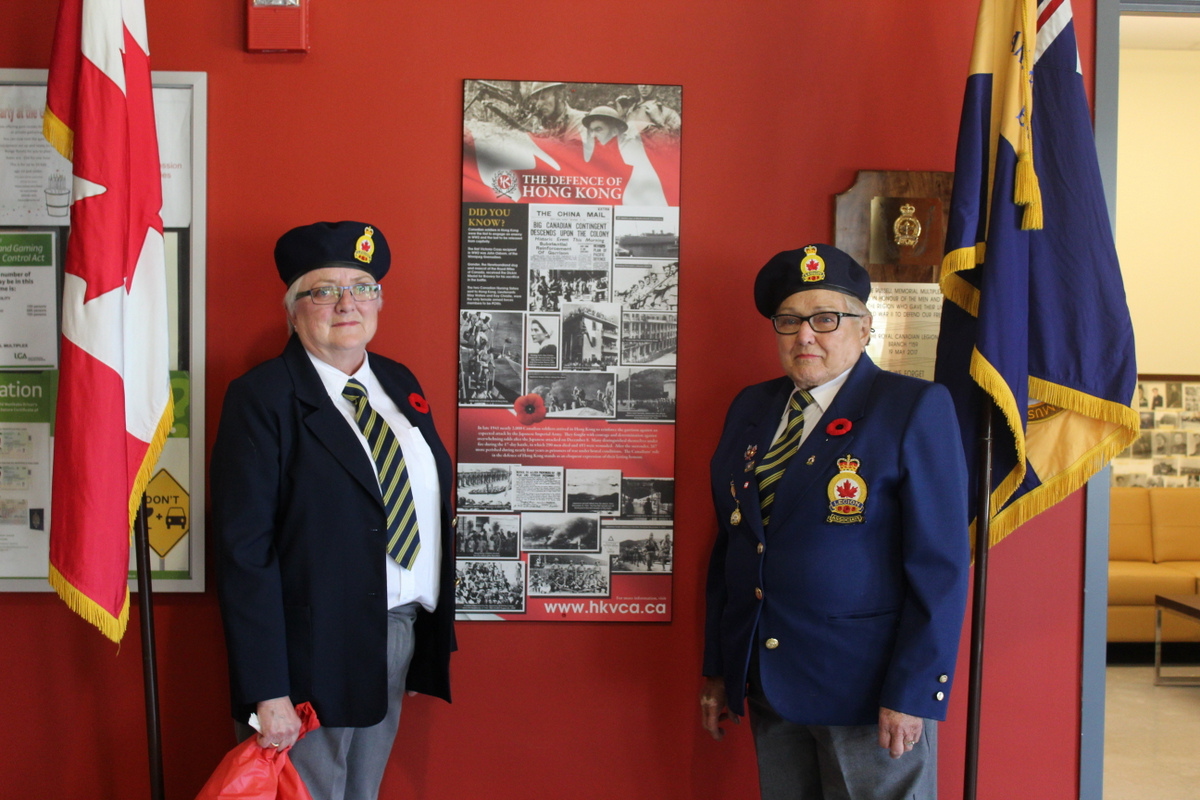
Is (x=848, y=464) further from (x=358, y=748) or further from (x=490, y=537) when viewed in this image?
(x=358, y=748)

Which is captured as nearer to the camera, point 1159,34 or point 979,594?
point 979,594

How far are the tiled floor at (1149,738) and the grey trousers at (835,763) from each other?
183 centimetres

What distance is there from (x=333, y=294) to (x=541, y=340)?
66 centimetres

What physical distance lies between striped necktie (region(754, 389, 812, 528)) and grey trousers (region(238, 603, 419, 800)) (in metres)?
0.87

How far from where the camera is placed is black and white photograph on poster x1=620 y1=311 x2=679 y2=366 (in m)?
2.34

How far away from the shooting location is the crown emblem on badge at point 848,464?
170 centimetres

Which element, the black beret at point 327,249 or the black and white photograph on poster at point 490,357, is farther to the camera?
the black and white photograph on poster at point 490,357

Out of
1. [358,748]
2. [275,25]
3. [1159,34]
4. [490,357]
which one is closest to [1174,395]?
[1159,34]

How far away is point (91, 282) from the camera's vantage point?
6.10 feet

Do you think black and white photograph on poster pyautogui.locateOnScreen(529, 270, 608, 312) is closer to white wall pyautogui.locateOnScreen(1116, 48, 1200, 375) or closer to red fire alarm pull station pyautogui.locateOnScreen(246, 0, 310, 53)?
red fire alarm pull station pyautogui.locateOnScreen(246, 0, 310, 53)

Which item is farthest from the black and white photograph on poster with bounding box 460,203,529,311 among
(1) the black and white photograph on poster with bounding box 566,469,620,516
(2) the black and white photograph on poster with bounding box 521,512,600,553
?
(2) the black and white photograph on poster with bounding box 521,512,600,553

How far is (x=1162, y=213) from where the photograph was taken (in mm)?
5191

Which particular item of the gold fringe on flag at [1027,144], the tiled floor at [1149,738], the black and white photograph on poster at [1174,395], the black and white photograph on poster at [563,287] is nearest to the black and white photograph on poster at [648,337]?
the black and white photograph on poster at [563,287]

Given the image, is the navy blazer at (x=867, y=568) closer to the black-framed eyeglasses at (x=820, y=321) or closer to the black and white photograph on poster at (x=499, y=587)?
the black-framed eyeglasses at (x=820, y=321)
